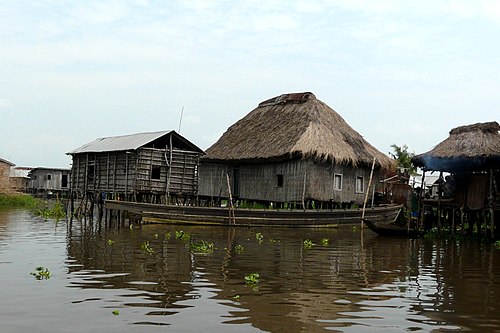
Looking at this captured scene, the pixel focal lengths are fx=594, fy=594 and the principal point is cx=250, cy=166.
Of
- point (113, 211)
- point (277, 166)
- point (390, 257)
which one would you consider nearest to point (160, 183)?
point (113, 211)

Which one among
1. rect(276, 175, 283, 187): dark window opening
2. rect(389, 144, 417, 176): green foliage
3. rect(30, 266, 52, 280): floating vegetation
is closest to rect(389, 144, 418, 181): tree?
rect(389, 144, 417, 176): green foliage

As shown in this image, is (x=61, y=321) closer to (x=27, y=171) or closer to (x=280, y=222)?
(x=280, y=222)

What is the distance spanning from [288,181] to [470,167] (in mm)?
9197

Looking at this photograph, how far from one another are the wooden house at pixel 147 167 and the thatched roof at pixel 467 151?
1029 cm

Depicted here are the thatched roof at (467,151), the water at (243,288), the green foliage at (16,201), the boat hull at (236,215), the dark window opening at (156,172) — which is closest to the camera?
the water at (243,288)

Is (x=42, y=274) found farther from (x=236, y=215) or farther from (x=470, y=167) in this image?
(x=470, y=167)

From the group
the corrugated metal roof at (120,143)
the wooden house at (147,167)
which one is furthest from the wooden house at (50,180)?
the wooden house at (147,167)

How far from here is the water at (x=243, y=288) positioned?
7.31 m

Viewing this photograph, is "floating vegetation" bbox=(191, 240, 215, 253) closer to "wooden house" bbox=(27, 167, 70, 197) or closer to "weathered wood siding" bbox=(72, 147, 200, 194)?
"weathered wood siding" bbox=(72, 147, 200, 194)

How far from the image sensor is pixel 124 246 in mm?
15469

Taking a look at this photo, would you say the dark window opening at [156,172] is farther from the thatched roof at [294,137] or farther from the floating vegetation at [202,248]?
the floating vegetation at [202,248]

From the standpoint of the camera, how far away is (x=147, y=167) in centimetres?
2570

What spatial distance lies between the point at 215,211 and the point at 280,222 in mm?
2748

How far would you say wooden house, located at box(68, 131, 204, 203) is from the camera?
1007 inches
